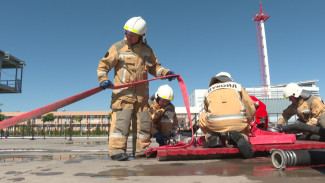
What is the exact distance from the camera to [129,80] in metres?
4.05

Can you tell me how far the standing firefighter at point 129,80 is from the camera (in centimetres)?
388

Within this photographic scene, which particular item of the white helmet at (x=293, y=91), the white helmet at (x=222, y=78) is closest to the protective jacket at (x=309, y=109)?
the white helmet at (x=293, y=91)

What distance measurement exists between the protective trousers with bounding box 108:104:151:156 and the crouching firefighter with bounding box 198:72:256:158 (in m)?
0.99

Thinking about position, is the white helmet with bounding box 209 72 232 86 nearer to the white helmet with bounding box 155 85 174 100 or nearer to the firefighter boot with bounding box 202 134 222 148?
the firefighter boot with bounding box 202 134 222 148

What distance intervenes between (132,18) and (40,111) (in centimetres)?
202

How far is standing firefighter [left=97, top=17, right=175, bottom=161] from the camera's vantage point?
3.88 meters

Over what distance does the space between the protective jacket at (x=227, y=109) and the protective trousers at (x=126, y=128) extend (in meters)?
0.99

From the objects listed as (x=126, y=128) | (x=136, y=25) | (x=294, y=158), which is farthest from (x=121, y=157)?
(x=294, y=158)

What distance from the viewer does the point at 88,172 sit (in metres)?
2.61

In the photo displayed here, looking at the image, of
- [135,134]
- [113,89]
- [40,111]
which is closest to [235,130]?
[135,134]

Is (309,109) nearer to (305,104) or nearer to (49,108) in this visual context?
(305,104)

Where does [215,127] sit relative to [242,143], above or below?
above

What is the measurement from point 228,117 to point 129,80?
166cm

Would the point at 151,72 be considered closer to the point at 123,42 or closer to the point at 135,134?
the point at 123,42
